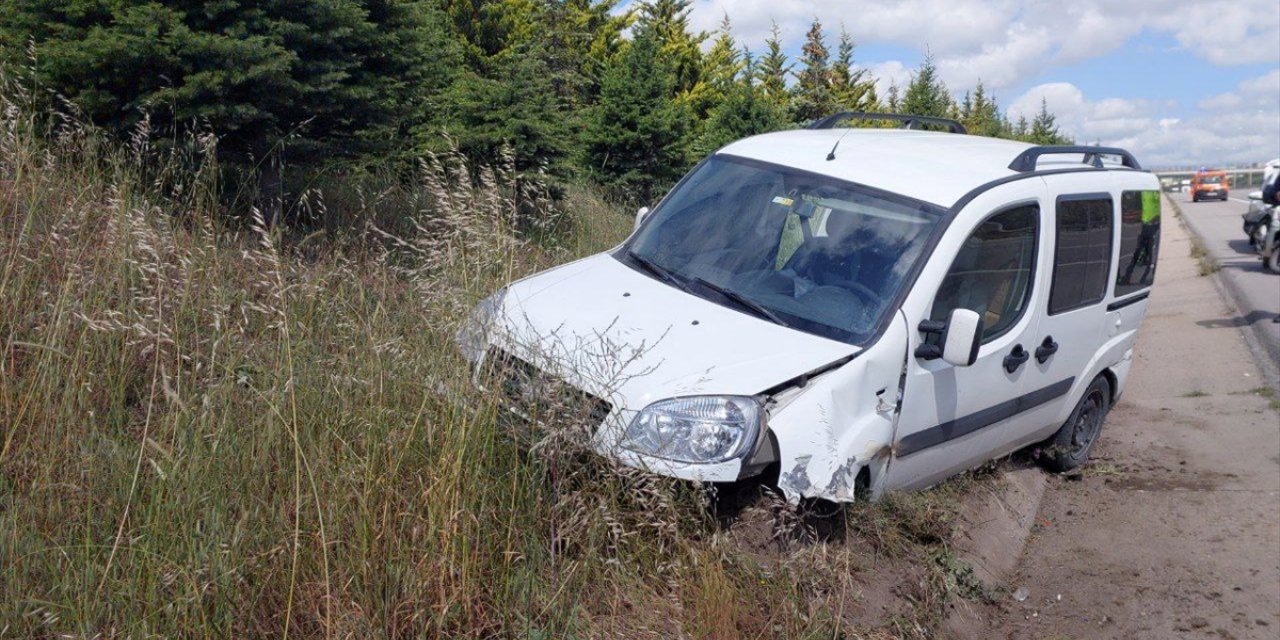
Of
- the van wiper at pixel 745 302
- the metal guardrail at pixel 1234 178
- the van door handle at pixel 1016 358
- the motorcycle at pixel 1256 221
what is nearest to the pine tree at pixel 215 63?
the van wiper at pixel 745 302

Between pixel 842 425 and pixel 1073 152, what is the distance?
3143mm

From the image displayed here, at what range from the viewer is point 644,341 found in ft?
14.1

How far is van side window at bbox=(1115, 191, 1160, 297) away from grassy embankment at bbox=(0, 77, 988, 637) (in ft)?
10.1

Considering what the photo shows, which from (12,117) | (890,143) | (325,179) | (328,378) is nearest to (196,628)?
(328,378)

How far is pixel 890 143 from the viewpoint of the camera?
6504mm

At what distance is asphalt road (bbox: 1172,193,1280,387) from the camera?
40.8 feet

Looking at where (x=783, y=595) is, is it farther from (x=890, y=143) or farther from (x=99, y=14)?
(x=99, y=14)

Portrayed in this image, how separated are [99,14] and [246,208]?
1.56 meters

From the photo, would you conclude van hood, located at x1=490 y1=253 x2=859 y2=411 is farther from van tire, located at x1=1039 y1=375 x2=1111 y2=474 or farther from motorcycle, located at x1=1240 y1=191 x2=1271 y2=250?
motorcycle, located at x1=1240 y1=191 x2=1271 y2=250

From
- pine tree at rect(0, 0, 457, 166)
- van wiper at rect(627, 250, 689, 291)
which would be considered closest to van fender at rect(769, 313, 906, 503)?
van wiper at rect(627, 250, 689, 291)

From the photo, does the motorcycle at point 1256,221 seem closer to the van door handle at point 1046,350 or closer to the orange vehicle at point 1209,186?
the van door handle at point 1046,350

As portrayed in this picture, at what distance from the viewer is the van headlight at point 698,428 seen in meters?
4.28

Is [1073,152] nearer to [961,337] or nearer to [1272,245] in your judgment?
[961,337]

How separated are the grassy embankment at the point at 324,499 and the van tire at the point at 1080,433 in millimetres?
2444
